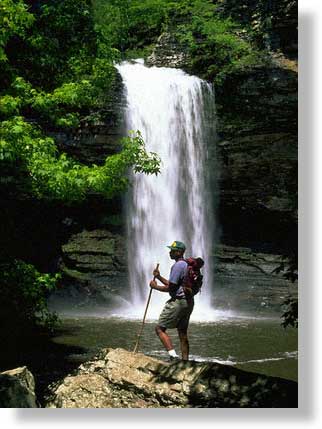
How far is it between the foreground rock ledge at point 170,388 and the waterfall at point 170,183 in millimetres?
9716

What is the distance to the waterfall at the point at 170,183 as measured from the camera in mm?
14992

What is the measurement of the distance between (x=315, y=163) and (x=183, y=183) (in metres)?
10.00

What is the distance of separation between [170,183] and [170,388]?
10.5 metres

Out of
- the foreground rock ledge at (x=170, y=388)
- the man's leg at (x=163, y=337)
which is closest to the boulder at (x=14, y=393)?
the foreground rock ledge at (x=170, y=388)

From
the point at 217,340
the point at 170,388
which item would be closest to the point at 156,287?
the point at 170,388

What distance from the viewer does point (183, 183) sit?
15.2m

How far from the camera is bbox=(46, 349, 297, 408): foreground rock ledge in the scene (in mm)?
4707

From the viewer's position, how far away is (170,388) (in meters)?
4.90

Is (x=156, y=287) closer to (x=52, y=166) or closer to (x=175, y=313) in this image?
(x=175, y=313)

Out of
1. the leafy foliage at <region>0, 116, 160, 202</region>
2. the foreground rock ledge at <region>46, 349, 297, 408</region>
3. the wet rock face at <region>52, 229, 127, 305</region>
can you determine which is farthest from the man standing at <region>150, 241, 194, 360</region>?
the wet rock face at <region>52, 229, 127, 305</region>

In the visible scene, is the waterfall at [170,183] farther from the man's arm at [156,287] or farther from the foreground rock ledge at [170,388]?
the foreground rock ledge at [170,388]

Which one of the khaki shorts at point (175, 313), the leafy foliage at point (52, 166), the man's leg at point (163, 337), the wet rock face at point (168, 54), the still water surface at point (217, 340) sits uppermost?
the wet rock face at point (168, 54)

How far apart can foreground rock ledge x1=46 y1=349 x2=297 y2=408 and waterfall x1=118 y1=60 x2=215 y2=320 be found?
9.72 meters

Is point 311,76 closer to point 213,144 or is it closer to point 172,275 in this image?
point 172,275
